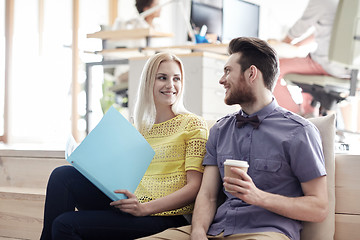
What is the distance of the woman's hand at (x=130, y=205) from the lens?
156 centimetres

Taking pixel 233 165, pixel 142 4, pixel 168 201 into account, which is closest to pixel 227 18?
pixel 142 4

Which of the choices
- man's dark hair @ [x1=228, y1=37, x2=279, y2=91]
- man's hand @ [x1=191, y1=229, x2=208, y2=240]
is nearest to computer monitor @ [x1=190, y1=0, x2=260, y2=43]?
man's dark hair @ [x1=228, y1=37, x2=279, y2=91]

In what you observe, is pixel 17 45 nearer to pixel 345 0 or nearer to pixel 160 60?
pixel 345 0

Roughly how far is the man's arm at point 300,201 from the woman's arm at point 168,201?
0.96ft

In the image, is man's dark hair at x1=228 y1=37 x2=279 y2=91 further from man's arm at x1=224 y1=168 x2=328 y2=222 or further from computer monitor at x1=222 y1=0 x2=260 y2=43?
computer monitor at x1=222 y1=0 x2=260 y2=43

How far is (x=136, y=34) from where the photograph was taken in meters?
3.83

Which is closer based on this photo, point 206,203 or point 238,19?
point 206,203

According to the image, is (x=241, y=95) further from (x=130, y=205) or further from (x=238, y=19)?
(x=238, y=19)

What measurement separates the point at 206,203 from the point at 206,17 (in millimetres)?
2935

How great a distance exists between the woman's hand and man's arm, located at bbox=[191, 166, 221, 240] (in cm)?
17

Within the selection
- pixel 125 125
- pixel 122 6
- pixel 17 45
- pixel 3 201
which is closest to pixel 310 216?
pixel 125 125

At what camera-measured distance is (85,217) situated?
1562 millimetres

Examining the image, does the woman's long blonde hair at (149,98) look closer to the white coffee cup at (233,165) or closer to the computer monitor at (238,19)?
the white coffee cup at (233,165)

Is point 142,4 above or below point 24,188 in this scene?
above
